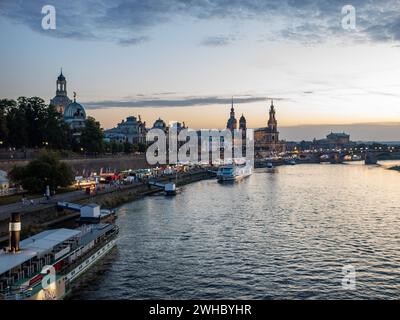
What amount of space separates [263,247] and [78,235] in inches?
294

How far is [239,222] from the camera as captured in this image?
26.9 metres

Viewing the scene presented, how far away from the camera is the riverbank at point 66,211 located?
2059 centimetres

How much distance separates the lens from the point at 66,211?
26.5 m

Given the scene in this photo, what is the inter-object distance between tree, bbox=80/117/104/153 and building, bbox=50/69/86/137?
8655 millimetres

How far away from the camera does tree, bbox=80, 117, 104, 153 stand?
5675 cm

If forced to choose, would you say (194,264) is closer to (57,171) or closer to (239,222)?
(239,222)

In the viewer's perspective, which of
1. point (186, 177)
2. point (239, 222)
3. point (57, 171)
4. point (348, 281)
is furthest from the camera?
point (186, 177)

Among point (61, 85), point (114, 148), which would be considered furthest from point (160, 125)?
point (114, 148)

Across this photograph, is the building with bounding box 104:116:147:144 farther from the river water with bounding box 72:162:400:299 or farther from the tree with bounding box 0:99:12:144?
the river water with bounding box 72:162:400:299

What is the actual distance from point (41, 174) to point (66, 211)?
4785 millimetres

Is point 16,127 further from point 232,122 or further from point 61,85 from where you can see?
point 232,122

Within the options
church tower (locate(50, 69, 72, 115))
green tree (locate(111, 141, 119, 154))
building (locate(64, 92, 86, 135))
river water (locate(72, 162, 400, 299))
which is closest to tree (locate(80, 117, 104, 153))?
green tree (locate(111, 141, 119, 154))
